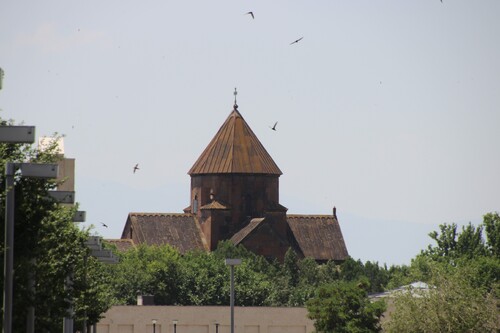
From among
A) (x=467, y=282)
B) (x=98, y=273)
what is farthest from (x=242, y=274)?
(x=98, y=273)

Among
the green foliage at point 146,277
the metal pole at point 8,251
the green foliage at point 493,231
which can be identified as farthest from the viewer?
the green foliage at point 493,231

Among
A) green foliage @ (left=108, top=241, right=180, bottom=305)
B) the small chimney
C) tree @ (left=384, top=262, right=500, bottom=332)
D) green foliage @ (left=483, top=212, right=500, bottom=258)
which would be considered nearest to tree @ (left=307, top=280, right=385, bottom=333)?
tree @ (left=384, top=262, right=500, bottom=332)

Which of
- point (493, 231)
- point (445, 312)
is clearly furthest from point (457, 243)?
point (445, 312)

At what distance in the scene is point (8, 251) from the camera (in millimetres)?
43281

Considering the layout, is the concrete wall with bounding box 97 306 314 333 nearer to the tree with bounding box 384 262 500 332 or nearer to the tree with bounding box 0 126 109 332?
the tree with bounding box 384 262 500 332

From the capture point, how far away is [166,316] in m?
137

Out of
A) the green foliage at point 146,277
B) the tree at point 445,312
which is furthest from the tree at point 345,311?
the green foliage at point 146,277

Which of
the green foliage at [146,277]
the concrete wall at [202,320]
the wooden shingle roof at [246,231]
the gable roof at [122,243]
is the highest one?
the wooden shingle roof at [246,231]

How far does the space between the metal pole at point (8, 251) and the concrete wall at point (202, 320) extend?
9045 cm

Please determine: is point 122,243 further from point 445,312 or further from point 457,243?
point 445,312

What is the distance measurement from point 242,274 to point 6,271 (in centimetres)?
13036

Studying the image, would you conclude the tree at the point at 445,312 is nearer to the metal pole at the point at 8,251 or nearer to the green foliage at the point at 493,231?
the metal pole at the point at 8,251

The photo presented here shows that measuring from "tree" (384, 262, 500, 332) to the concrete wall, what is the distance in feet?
123

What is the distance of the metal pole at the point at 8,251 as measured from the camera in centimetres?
4294
